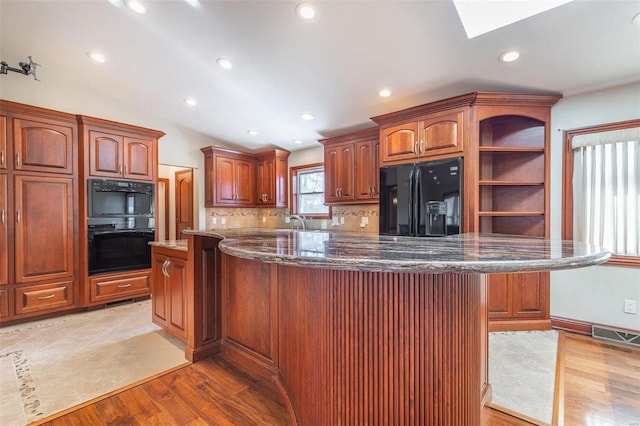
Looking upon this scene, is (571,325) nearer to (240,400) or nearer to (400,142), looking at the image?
(400,142)

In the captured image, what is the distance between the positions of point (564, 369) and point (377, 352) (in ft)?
6.75

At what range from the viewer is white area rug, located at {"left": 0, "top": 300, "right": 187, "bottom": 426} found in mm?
1762

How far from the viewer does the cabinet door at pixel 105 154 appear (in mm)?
3410

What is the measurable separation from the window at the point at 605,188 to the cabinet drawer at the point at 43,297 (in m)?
5.36

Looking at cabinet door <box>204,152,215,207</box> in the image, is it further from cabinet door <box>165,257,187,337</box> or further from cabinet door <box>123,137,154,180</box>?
cabinet door <box>165,257,187,337</box>

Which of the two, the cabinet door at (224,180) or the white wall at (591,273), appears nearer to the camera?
the white wall at (591,273)

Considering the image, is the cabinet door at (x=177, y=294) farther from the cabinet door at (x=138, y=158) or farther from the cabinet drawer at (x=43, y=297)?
the cabinet door at (x=138, y=158)

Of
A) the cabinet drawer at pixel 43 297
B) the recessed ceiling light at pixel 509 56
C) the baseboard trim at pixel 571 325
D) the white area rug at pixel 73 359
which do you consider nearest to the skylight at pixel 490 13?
the recessed ceiling light at pixel 509 56

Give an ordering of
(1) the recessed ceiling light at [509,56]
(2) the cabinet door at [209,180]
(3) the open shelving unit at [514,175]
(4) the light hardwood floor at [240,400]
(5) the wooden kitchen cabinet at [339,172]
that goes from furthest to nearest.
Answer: (2) the cabinet door at [209,180]
(5) the wooden kitchen cabinet at [339,172]
(3) the open shelving unit at [514,175]
(1) the recessed ceiling light at [509,56]
(4) the light hardwood floor at [240,400]

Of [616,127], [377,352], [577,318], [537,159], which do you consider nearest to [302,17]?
[377,352]

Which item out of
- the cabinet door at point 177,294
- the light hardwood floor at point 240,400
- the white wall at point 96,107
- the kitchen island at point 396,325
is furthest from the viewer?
the white wall at point 96,107

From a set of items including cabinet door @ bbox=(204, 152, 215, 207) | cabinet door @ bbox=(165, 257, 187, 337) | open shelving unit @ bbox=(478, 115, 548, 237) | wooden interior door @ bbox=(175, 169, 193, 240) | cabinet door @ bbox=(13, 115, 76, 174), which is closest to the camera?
cabinet door @ bbox=(165, 257, 187, 337)

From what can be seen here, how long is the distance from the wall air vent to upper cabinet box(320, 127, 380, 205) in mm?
2407

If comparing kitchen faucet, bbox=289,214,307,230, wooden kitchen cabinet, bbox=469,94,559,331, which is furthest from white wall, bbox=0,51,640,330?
kitchen faucet, bbox=289,214,307,230
